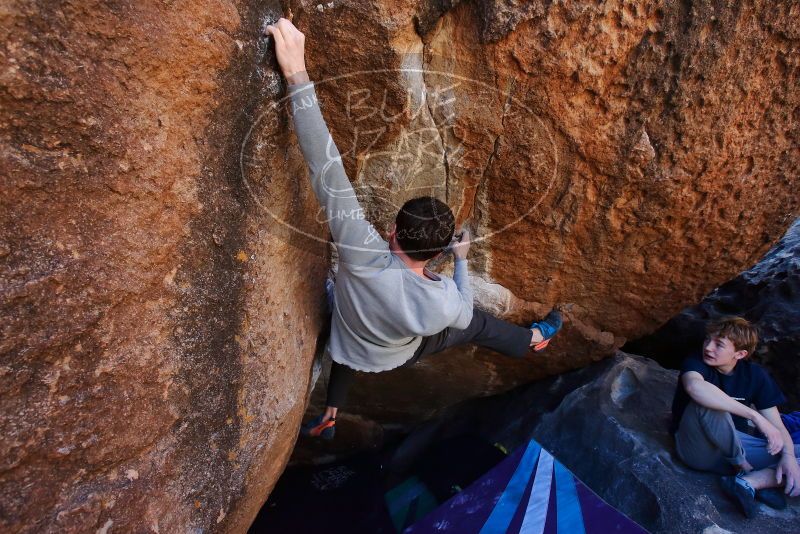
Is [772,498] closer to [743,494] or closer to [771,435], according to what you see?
[743,494]

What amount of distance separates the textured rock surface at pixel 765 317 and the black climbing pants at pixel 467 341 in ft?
6.02

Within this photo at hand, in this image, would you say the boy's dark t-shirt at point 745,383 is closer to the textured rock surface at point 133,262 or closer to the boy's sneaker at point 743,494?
the boy's sneaker at point 743,494

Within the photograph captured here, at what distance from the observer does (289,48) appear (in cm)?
140

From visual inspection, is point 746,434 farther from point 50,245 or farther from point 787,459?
point 50,245

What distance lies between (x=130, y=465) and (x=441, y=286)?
1.04m

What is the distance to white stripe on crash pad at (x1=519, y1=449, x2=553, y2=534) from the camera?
85.4 inches

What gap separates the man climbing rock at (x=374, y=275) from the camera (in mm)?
1408

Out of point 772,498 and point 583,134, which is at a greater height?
point 583,134

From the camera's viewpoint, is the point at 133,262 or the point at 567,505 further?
the point at 567,505

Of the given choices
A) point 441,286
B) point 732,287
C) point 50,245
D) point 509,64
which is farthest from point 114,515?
point 732,287

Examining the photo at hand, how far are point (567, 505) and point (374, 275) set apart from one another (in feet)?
4.50

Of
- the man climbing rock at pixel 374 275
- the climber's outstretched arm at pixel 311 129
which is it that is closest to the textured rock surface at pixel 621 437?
the man climbing rock at pixel 374 275

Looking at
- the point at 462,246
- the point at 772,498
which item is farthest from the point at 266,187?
the point at 772,498

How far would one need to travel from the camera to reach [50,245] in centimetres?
107
